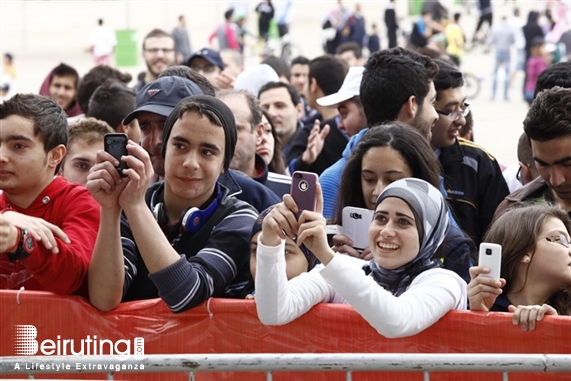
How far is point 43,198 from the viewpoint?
13.9 ft

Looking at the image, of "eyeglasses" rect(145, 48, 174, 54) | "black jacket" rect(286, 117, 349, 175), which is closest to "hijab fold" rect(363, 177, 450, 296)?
"black jacket" rect(286, 117, 349, 175)

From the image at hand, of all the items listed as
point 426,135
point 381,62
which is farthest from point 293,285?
point 381,62

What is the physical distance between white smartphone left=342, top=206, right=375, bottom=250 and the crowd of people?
27 millimetres

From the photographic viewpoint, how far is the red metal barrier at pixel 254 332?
358cm

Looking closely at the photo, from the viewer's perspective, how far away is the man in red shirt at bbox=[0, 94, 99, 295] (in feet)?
12.5

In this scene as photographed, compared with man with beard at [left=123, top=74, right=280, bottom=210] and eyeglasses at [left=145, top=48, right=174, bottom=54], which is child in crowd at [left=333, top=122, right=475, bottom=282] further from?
eyeglasses at [left=145, top=48, right=174, bottom=54]

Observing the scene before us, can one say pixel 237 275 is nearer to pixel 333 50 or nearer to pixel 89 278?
pixel 89 278

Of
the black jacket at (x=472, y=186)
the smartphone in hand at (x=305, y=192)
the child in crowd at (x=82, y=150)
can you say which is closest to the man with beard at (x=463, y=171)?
the black jacket at (x=472, y=186)

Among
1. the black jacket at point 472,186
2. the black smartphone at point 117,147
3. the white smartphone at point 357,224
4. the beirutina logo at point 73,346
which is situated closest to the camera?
the black smartphone at point 117,147

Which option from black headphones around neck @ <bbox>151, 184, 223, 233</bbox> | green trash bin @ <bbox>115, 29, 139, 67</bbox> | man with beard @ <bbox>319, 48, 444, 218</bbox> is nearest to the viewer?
black headphones around neck @ <bbox>151, 184, 223, 233</bbox>

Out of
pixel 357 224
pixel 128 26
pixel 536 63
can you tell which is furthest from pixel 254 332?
pixel 128 26

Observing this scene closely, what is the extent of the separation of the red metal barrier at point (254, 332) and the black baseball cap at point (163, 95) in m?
1.30

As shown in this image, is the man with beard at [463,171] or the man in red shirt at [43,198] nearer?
the man in red shirt at [43,198]

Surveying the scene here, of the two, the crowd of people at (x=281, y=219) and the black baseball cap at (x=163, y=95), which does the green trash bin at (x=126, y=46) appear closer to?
the crowd of people at (x=281, y=219)
